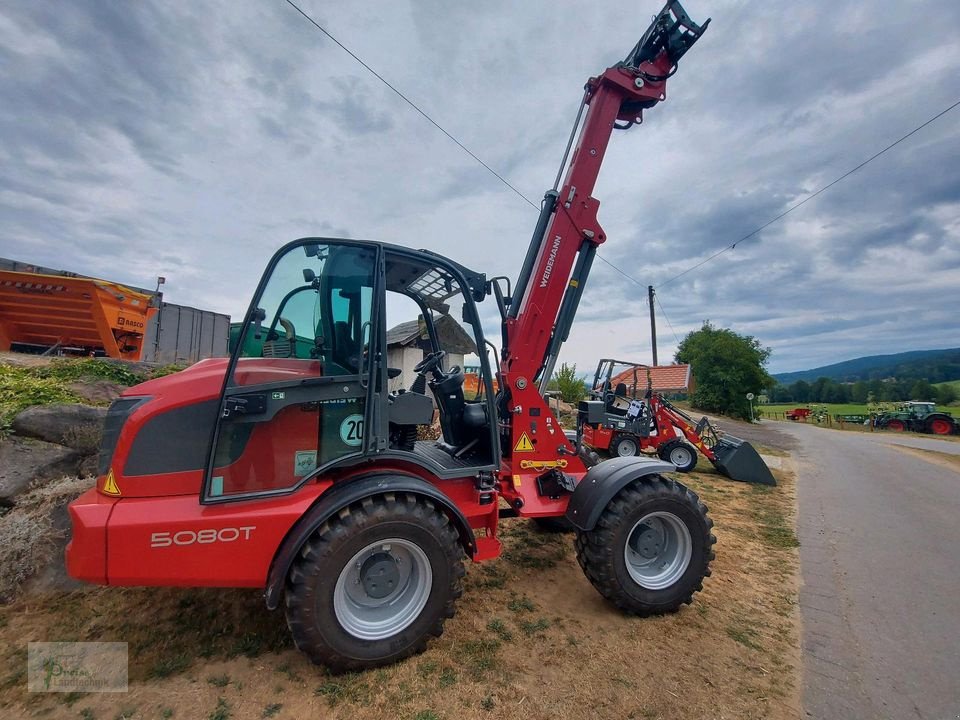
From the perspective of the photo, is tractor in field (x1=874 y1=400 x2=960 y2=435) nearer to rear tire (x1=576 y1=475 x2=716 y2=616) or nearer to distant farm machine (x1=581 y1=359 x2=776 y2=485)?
distant farm machine (x1=581 y1=359 x2=776 y2=485)

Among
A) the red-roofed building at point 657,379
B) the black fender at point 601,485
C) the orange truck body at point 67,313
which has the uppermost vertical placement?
the orange truck body at point 67,313

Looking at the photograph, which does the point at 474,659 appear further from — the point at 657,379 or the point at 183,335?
the point at 657,379

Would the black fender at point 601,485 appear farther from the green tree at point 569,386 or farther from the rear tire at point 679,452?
the green tree at point 569,386

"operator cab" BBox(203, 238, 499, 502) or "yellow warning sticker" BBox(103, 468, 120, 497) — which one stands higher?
"operator cab" BBox(203, 238, 499, 502)

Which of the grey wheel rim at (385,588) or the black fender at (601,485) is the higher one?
the black fender at (601,485)

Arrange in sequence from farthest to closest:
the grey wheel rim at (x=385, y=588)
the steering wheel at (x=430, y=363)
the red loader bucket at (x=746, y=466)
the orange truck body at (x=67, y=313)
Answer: the red loader bucket at (x=746, y=466)
the orange truck body at (x=67, y=313)
the steering wheel at (x=430, y=363)
the grey wheel rim at (x=385, y=588)

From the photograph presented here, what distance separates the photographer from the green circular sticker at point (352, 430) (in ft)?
9.60

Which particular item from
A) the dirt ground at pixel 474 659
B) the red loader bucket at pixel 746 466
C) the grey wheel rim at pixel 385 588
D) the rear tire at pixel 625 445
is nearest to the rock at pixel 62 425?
the dirt ground at pixel 474 659

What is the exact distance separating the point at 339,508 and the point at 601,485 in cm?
194

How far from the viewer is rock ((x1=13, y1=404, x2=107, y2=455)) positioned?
4.35 meters

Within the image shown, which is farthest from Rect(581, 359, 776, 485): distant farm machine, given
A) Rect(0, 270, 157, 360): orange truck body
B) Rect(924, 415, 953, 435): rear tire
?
Rect(924, 415, 953, 435): rear tire

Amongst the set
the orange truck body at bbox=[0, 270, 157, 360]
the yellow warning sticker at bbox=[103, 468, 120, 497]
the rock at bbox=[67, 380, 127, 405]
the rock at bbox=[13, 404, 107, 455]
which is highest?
the orange truck body at bbox=[0, 270, 157, 360]

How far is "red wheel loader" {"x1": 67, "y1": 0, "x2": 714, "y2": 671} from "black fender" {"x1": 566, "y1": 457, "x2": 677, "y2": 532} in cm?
2

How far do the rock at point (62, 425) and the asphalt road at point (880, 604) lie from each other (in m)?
5.95
